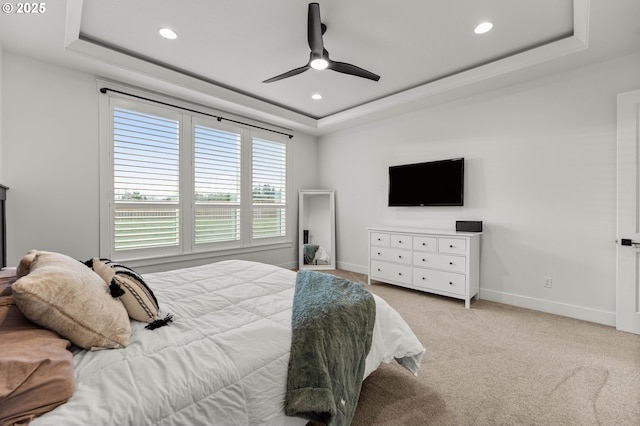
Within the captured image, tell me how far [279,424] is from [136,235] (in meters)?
3.13

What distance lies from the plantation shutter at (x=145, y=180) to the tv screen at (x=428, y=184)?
320 cm

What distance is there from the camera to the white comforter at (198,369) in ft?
2.80

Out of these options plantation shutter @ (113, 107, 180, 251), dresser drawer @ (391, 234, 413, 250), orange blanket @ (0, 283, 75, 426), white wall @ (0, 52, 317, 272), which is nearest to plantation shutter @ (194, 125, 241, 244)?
plantation shutter @ (113, 107, 180, 251)

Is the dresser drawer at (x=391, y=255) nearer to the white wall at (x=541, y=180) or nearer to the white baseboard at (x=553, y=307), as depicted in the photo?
the white wall at (x=541, y=180)

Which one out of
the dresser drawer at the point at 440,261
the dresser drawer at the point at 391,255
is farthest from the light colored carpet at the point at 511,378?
the dresser drawer at the point at 391,255

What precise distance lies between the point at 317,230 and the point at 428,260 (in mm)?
2311

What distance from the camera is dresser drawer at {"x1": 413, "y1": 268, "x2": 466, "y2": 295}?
3.35 m

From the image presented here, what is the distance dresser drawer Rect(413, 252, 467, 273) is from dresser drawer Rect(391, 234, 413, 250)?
6.5 inches

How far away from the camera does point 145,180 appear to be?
3439 mm

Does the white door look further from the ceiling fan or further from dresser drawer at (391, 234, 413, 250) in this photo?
the ceiling fan

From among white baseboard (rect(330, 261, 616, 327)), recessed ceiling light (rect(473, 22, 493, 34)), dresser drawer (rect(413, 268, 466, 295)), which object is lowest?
white baseboard (rect(330, 261, 616, 327))

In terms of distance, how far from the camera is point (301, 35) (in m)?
2.61

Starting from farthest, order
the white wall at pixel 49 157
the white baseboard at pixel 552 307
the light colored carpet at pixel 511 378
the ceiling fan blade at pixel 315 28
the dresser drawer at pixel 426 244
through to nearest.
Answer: the dresser drawer at pixel 426 244
the white baseboard at pixel 552 307
the white wall at pixel 49 157
the ceiling fan blade at pixel 315 28
the light colored carpet at pixel 511 378

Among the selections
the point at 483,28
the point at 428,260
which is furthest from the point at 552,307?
the point at 483,28
